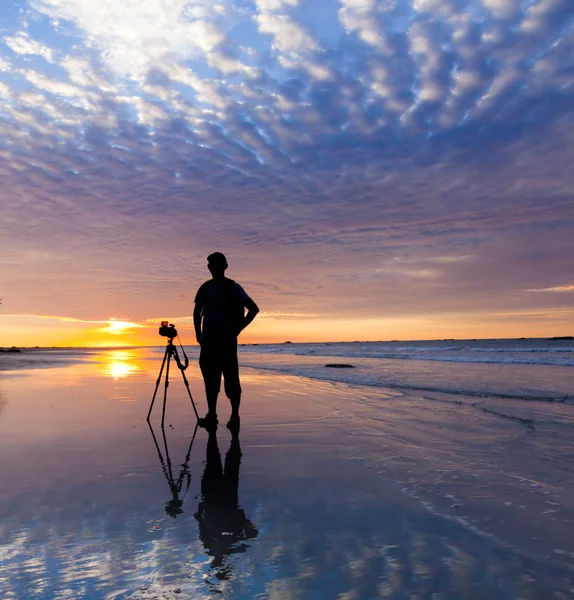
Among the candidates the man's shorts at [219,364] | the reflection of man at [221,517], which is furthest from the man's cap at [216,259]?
the reflection of man at [221,517]

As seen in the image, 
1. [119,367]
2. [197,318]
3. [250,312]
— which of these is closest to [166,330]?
[197,318]

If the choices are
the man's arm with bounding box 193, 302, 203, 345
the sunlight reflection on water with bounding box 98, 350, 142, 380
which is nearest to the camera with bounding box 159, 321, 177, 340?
the man's arm with bounding box 193, 302, 203, 345

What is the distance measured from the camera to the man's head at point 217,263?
707 centimetres

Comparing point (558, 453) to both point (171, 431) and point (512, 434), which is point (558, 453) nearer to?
point (512, 434)

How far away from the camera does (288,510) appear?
343cm

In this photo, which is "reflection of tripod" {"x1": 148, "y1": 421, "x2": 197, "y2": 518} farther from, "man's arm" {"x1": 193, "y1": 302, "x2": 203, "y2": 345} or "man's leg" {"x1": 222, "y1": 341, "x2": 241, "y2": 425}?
"man's arm" {"x1": 193, "y1": 302, "x2": 203, "y2": 345}

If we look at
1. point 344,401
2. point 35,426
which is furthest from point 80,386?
point 344,401

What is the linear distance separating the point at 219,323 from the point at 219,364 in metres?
0.63

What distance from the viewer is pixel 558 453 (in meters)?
5.34

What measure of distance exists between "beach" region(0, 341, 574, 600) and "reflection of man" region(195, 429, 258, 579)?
0.02m

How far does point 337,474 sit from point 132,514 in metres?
1.94

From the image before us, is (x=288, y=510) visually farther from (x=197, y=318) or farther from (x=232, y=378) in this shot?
(x=197, y=318)

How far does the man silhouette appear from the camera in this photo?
7039mm

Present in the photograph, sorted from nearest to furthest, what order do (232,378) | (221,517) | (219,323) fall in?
(221,517)
(219,323)
(232,378)
